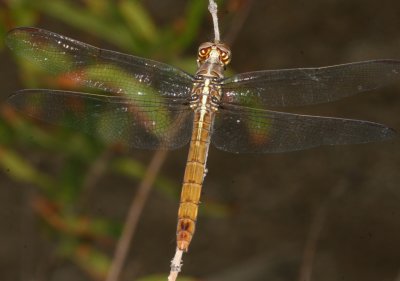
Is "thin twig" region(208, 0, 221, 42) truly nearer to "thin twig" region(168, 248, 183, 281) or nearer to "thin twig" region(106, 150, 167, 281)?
"thin twig" region(168, 248, 183, 281)

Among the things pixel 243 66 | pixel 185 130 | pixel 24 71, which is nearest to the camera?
pixel 185 130

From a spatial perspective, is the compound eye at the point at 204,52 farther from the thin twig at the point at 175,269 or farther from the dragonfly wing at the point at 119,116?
the thin twig at the point at 175,269

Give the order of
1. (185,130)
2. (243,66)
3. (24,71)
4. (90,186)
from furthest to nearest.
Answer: (243,66) < (90,186) < (24,71) < (185,130)

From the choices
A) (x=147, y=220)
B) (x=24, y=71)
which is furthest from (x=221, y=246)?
(x=24, y=71)

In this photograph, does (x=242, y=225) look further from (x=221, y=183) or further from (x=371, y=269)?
(x=371, y=269)

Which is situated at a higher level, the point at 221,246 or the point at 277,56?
the point at 277,56

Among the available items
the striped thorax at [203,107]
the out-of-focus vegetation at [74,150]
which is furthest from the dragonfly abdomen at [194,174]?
the out-of-focus vegetation at [74,150]
